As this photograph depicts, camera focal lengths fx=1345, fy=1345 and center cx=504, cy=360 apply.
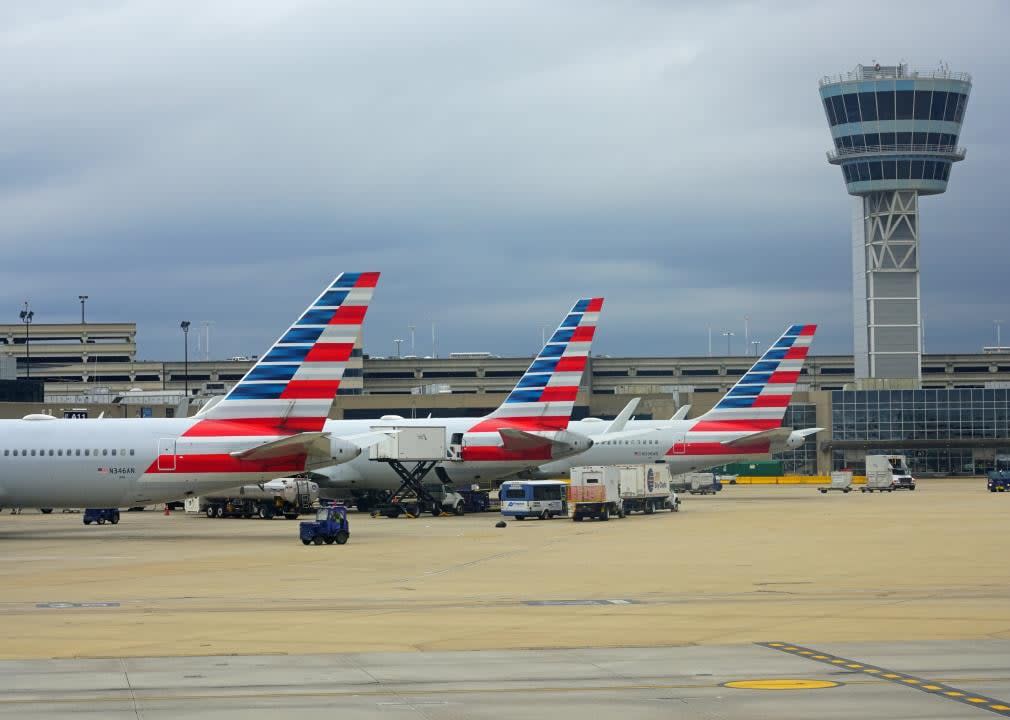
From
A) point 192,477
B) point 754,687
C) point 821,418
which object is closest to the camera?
point 754,687

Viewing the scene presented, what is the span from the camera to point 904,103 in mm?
166375

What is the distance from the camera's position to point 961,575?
40.2 m

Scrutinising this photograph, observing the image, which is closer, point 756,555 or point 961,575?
point 961,575

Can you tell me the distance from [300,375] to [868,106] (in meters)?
125

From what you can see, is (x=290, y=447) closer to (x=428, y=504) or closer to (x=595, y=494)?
(x=595, y=494)

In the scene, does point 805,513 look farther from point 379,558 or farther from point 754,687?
point 754,687

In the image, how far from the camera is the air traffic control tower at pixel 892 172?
166750mm

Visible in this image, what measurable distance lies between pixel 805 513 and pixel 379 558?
3732cm

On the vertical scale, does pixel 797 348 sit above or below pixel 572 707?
above

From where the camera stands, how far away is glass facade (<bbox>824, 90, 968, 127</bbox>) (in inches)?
6545

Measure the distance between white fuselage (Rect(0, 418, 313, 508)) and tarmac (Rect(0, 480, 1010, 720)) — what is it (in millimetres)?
2735

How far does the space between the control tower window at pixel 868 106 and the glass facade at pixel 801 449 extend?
3658 centimetres

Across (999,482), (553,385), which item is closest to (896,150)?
(999,482)

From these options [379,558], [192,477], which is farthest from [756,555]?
[192,477]
